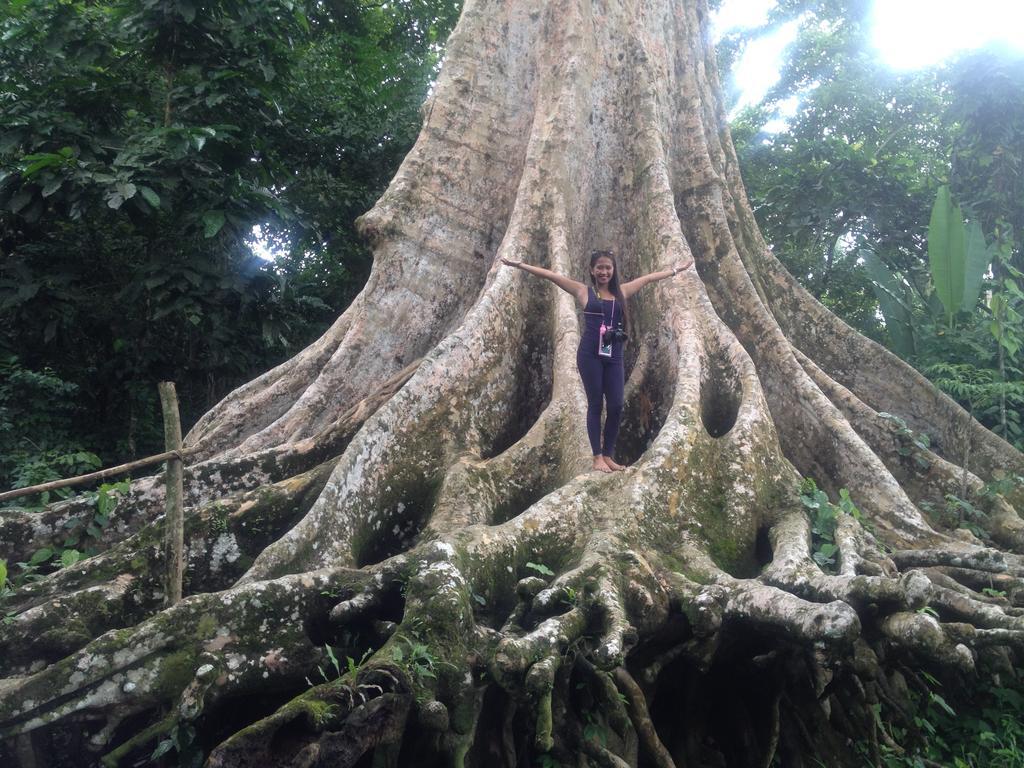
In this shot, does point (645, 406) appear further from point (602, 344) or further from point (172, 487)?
point (172, 487)

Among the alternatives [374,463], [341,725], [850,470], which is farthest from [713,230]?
[341,725]

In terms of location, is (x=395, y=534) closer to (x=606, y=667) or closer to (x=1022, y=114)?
(x=606, y=667)

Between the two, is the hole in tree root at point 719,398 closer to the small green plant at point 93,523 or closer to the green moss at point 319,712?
the green moss at point 319,712

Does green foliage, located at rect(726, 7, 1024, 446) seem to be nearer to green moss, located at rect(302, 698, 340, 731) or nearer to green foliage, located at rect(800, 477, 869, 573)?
green foliage, located at rect(800, 477, 869, 573)

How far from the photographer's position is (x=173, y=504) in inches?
128

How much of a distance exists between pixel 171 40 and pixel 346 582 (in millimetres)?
5646

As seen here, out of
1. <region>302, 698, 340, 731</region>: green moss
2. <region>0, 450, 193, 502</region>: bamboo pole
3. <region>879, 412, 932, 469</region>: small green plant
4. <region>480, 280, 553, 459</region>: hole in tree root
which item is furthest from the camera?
<region>879, 412, 932, 469</region>: small green plant

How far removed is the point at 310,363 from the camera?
5.78 metres

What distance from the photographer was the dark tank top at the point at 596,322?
14.3 feet

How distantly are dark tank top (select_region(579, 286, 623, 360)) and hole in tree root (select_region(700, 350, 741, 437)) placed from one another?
653 mm

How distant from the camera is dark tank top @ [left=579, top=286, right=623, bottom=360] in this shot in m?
4.35

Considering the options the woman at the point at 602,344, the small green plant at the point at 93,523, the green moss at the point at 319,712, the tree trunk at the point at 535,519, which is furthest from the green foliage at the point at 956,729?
the small green plant at the point at 93,523

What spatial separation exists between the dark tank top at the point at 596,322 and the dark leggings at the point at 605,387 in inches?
1.3

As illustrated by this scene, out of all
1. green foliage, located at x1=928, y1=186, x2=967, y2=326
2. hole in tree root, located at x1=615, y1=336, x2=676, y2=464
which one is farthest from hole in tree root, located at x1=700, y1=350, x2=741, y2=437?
green foliage, located at x1=928, y1=186, x2=967, y2=326
